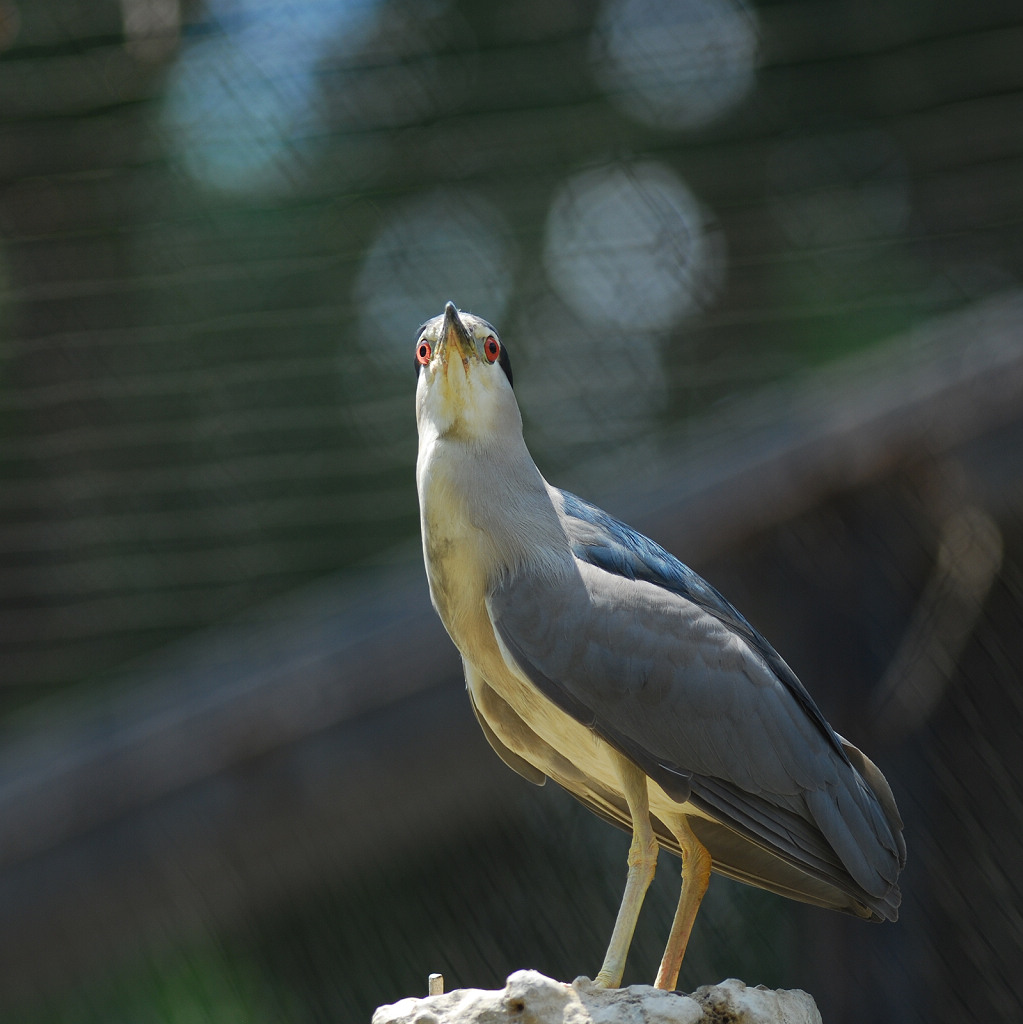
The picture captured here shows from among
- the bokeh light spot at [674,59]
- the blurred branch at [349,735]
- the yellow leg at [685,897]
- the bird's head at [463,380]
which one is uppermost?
the bokeh light spot at [674,59]

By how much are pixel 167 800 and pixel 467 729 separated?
0.44 meters

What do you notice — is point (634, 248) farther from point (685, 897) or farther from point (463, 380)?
point (685, 897)

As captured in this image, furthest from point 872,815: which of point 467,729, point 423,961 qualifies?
point 423,961

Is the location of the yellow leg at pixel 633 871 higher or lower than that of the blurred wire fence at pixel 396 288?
lower

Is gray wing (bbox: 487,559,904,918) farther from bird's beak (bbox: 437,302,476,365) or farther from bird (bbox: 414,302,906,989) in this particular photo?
bird's beak (bbox: 437,302,476,365)

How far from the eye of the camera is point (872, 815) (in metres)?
1.39

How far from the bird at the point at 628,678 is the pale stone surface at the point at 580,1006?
13 cm

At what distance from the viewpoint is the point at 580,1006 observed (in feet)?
3.61

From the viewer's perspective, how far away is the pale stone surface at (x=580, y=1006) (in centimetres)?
109

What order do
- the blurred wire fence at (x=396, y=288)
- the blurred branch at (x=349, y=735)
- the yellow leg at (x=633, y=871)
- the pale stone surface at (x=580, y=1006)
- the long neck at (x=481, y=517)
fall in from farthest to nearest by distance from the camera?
the blurred wire fence at (x=396, y=288), the blurred branch at (x=349, y=735), the long neck at (x=481, y=517), the yellow leg at (x=633, y=871), the pale stone surface at (x=580, y=1006)

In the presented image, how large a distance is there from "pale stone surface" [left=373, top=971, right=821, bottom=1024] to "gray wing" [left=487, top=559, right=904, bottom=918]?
203 mm

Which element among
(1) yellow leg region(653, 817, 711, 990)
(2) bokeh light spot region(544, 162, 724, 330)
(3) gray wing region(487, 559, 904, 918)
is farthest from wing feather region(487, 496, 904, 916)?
(2) bokeh light spot region(544, 162, 724, 330)

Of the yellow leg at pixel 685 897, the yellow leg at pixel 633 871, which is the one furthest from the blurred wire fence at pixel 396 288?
the yellow leg at pixel 633 871

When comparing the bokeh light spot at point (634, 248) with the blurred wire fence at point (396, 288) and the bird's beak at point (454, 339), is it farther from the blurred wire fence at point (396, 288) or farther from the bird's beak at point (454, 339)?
the bird's beak at point (454, 339)
